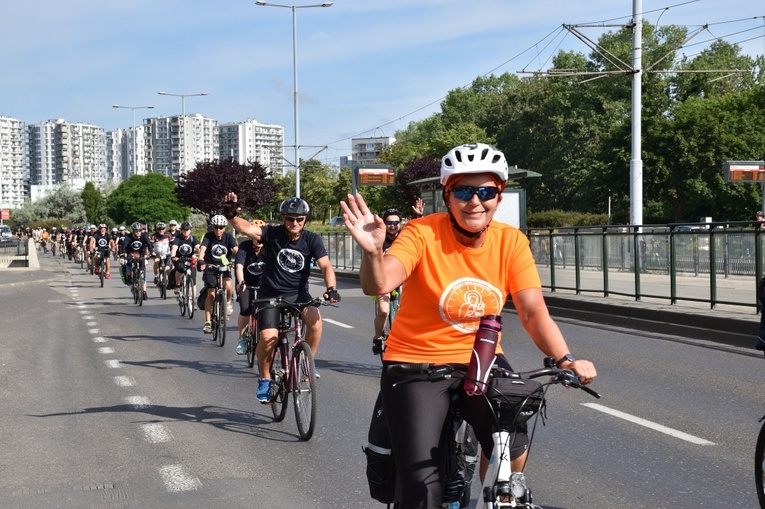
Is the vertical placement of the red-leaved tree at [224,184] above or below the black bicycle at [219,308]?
above

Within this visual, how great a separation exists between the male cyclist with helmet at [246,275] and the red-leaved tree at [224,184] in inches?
2950

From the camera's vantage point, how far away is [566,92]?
8194 centimetres

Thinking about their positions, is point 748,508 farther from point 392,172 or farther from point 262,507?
point 392,172

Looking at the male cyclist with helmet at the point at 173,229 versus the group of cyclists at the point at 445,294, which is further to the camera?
the male cyclist with helmet at the point at 173,229

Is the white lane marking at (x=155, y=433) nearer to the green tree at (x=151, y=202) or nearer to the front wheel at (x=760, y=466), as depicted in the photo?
the front wheel at (x=760, y=466)

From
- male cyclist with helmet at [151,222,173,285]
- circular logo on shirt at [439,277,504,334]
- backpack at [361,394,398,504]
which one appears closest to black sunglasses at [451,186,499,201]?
circular logo on shirt at [439,277,504,334]

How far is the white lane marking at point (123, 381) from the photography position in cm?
1044

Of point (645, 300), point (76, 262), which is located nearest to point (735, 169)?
point (645, 300)

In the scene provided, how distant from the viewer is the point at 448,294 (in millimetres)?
3650

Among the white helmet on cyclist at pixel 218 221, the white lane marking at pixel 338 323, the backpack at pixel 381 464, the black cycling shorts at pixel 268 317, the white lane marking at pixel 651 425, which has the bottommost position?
the white lane marking at pixel 651 425

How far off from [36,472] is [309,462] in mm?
1663

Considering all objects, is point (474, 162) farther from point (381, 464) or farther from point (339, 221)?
point (339, 221)

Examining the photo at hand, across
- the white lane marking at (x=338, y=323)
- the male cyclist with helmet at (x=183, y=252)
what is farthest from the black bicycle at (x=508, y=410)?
the male cyclist with helmet at (x=183, y=252)

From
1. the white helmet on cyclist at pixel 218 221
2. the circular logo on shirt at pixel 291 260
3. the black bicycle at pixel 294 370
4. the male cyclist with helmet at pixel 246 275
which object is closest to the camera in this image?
the black bicycle at pixel 294 370
